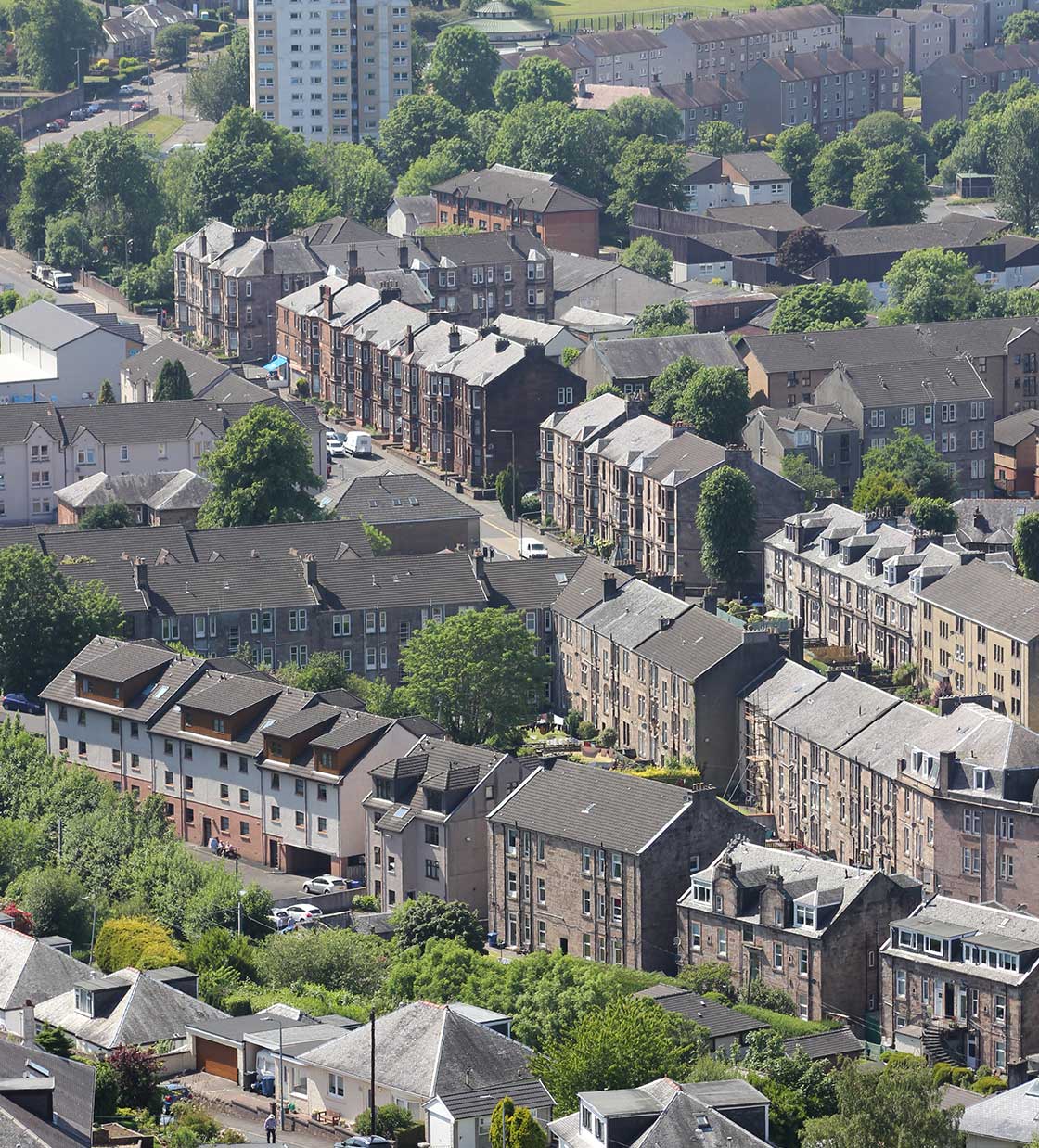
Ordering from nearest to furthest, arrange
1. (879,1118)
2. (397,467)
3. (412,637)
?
1. (879,1118)
2. (412,637)
3. (397,467)

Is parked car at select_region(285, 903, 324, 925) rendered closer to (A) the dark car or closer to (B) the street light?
(A) the dark car

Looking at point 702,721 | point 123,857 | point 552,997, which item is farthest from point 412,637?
point 552,997

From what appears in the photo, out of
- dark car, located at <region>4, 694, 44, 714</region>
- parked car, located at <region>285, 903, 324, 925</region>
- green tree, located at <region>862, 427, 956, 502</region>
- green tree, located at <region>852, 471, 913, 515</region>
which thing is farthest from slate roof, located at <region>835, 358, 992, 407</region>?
parked car, located at <region>285, 903, 324, 925</region>

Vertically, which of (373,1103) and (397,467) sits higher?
(373,1103)

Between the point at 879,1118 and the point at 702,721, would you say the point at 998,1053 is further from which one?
the point at 702,721

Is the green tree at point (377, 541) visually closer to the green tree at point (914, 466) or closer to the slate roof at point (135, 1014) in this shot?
the green tree at point (914, 466)

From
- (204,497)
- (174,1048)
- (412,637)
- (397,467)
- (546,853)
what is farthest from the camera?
(397,467)

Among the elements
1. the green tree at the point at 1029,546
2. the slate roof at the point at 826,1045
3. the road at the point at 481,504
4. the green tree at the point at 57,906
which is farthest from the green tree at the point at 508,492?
the slate roof at the point at 826,1045

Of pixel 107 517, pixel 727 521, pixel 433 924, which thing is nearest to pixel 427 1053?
pixel 433 924
